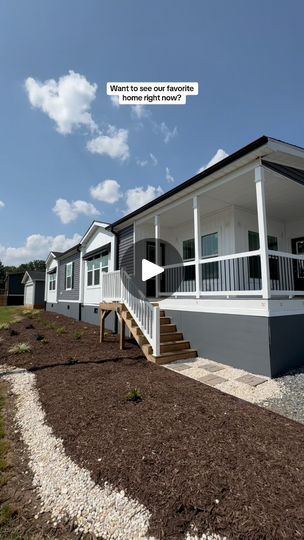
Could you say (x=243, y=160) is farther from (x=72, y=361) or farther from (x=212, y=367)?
(x=72, y=361)

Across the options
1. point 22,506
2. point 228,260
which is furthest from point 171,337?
point 22,506

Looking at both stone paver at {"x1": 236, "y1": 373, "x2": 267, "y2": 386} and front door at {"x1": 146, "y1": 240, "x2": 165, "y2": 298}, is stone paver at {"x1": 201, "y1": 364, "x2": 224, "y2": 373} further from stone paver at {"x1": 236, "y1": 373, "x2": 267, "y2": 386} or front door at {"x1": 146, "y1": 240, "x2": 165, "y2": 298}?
front door at {"x1": 146, "y1": 240, "x2": 165, "y2": 298}

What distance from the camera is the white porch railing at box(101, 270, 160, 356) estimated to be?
6.04 meters

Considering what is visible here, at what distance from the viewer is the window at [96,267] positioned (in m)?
11.9

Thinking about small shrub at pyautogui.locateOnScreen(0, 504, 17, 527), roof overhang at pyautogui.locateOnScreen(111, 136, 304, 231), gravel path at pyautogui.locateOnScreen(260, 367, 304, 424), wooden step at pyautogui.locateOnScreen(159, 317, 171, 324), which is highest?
roof overhang at pyautogui.locateOnScreen(111, 136, 304, 231)

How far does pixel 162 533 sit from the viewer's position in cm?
172

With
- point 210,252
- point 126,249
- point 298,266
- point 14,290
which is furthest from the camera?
point 14,290

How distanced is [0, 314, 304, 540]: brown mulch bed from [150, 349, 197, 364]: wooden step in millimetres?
1050

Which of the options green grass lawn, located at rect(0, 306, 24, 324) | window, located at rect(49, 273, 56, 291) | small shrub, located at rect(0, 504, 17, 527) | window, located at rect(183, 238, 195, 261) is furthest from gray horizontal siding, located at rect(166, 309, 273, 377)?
window, located at rect(49, 273, 56, 291)

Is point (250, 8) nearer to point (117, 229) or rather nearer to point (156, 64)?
point (156, 64)

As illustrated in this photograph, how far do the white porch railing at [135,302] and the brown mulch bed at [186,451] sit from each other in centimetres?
137

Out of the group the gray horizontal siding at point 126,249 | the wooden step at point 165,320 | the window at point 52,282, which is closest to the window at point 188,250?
the gray horizontal siding at point 126,249

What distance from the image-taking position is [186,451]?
2.60 metres

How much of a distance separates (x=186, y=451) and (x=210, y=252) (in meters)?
6.87
